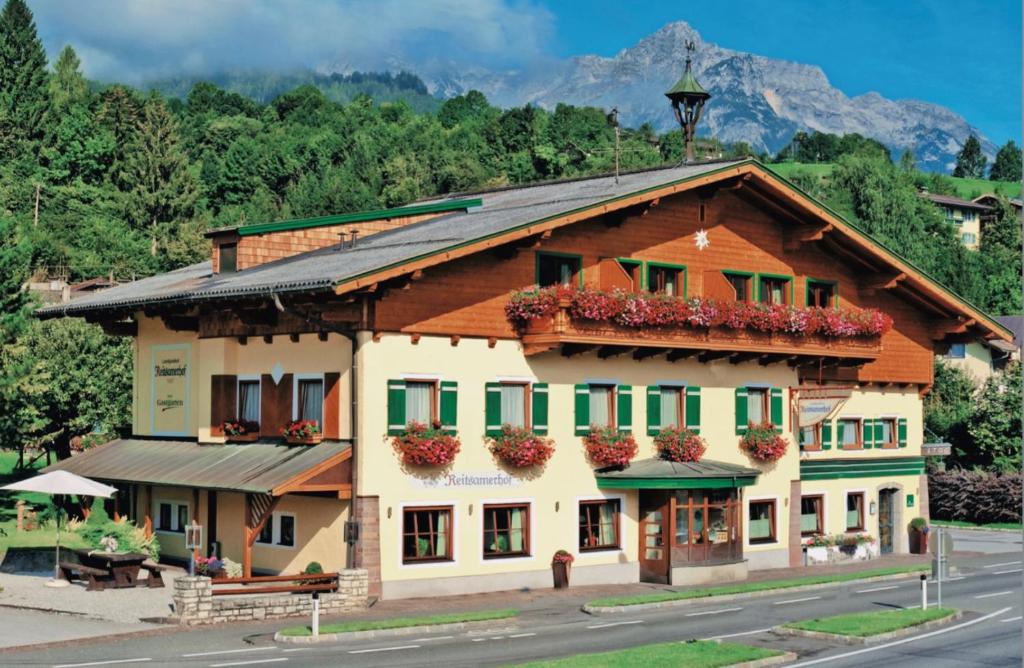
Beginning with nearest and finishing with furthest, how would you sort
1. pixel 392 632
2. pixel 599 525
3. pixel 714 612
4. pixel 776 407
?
1. pixel 392 632
2. pixel 714 612
3. pixel 599 525
4. pixel 776 407

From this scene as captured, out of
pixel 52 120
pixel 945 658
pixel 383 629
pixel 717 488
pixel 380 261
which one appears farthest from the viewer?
pixel 52 120

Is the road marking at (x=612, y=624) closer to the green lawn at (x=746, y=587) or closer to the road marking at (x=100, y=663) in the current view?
the green lawn at (x=746, y=587)

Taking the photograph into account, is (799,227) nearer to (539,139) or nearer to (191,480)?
(191,480)

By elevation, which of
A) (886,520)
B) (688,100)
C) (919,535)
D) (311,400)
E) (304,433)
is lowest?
(919,535)

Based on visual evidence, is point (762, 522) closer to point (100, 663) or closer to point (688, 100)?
point (688, 100)

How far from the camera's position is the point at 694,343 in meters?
43.7

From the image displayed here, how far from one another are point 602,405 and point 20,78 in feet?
460

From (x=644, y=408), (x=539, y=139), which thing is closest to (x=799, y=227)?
(x=644, y=408)

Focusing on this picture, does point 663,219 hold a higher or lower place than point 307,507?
higher

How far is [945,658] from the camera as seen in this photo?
28781 millimetres

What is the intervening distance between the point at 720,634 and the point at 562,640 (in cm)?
361

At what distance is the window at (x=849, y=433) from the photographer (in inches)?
2028

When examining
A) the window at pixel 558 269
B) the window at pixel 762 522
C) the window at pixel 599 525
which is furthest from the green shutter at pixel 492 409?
the window at pixel 762 522

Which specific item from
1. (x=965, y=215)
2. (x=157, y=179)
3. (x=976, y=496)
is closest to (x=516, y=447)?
(x=976, y=496)
